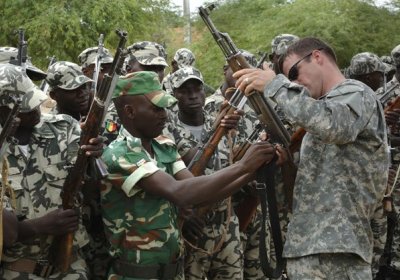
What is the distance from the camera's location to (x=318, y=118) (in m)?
4.07

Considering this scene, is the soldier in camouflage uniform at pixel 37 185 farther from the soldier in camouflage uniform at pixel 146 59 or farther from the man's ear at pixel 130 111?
the soldier in camouflage uniform at pixel 146 59

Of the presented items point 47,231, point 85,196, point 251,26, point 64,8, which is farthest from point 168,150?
point 251,26

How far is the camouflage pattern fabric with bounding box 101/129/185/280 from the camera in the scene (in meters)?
4.80

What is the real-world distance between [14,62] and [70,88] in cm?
48

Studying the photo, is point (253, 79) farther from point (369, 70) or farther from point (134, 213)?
point (369, 70)

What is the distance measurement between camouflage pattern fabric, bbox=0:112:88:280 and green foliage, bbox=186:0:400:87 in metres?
14.0

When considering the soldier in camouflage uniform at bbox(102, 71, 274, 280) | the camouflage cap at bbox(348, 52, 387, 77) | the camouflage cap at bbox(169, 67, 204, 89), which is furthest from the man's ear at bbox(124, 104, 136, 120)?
the camouflage cap at bbox(348, 52, 387, 77)

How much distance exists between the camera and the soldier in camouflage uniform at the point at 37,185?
4.76 meters

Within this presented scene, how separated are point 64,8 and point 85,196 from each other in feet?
41.7

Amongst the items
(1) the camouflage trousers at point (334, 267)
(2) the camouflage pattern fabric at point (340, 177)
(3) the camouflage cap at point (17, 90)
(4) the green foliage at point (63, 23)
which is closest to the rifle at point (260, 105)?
(2) the camouflage pattern fabric at point (340, 177)

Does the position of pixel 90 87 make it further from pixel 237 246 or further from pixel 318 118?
pixel 318 118

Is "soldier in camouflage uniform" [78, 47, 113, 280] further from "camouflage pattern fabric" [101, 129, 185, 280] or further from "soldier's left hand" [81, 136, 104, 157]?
"soldier's left hand" [81, 136, 104, 157]

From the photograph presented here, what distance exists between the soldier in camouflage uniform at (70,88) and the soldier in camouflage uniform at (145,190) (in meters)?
1.04

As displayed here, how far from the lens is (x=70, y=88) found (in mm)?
5961
